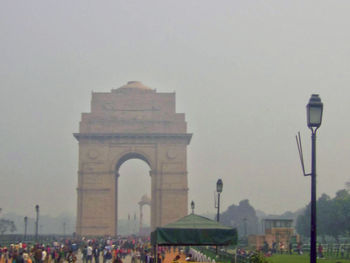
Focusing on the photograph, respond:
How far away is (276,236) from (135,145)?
1845 cm

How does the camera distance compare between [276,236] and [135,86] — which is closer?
[276,236]

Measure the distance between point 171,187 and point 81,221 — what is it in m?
8.19

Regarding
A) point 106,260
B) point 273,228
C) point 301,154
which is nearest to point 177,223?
point 301,154

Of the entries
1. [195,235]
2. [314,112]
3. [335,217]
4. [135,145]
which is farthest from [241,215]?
[314,112]

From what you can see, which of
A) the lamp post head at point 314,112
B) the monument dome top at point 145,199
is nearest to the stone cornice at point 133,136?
the lamp post head at point 314,112

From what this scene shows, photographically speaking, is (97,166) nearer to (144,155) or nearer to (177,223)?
(144,155)

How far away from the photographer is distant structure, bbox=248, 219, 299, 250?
135ft

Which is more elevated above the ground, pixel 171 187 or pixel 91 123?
pixel 91 123

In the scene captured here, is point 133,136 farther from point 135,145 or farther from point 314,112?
point 314,112

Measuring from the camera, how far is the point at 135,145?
56562 mm

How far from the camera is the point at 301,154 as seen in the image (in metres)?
9.25

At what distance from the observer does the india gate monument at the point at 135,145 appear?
5584cm

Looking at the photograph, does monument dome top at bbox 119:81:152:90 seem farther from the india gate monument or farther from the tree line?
the tree line

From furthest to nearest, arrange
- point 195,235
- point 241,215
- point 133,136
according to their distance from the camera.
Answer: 1. point 241,215
2. point 133,136
3. point 195,235
